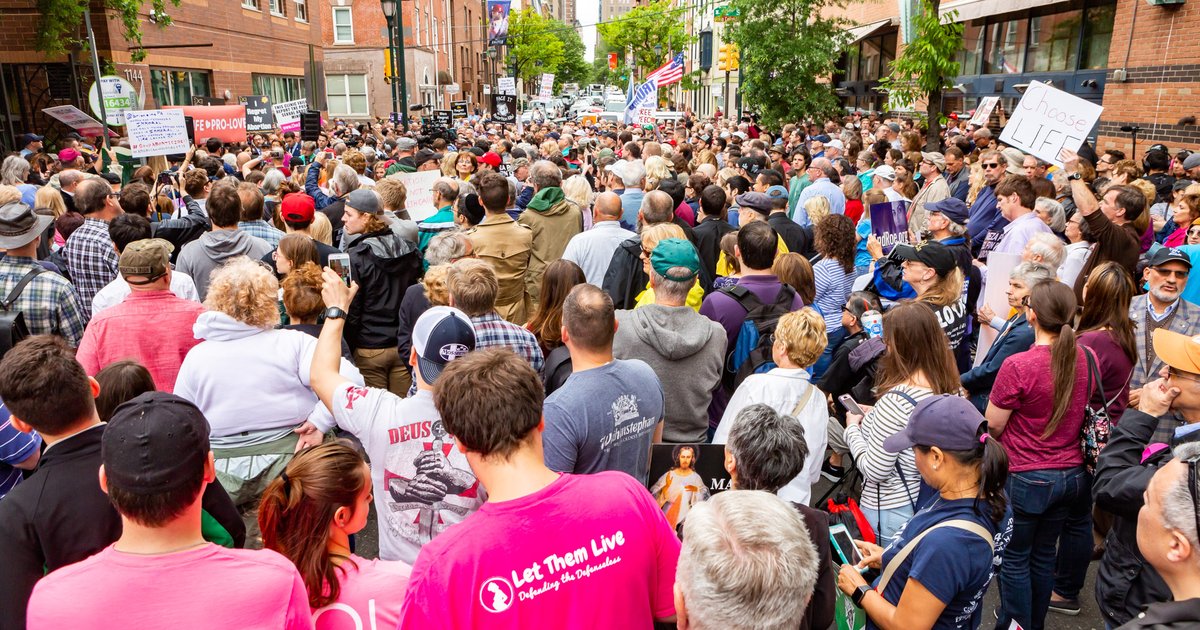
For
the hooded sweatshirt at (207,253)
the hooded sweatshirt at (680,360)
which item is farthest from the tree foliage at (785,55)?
the hooded sweatshirt at (680,360)

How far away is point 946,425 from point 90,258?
19.3ft

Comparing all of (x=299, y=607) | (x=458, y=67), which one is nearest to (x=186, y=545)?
(x=299, y=607)

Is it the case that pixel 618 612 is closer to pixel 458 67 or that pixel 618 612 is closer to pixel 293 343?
pixel 293 343

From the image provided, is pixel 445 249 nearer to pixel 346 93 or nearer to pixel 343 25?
pixel 346 93

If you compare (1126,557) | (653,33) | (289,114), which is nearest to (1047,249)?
(1126,557)

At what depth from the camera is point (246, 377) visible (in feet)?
11.6

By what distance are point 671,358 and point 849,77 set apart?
1111 inches

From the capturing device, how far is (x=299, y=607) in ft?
6.46

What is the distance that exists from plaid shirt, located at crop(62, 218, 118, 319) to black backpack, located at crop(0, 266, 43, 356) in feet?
2.63

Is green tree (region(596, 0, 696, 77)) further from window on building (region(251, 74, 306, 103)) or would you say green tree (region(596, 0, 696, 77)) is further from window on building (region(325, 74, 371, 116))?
window on building (region(251, 74, 306, 103))

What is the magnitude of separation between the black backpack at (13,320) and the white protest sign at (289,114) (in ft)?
36.6

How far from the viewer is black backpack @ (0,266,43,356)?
4.30 metres

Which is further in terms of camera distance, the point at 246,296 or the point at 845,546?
the point at 246,296

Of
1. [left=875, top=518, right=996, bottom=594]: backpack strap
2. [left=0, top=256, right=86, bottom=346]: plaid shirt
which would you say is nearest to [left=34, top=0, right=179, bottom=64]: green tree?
[left=0, top=256, right=86, bottom=346]: plaid shirt
